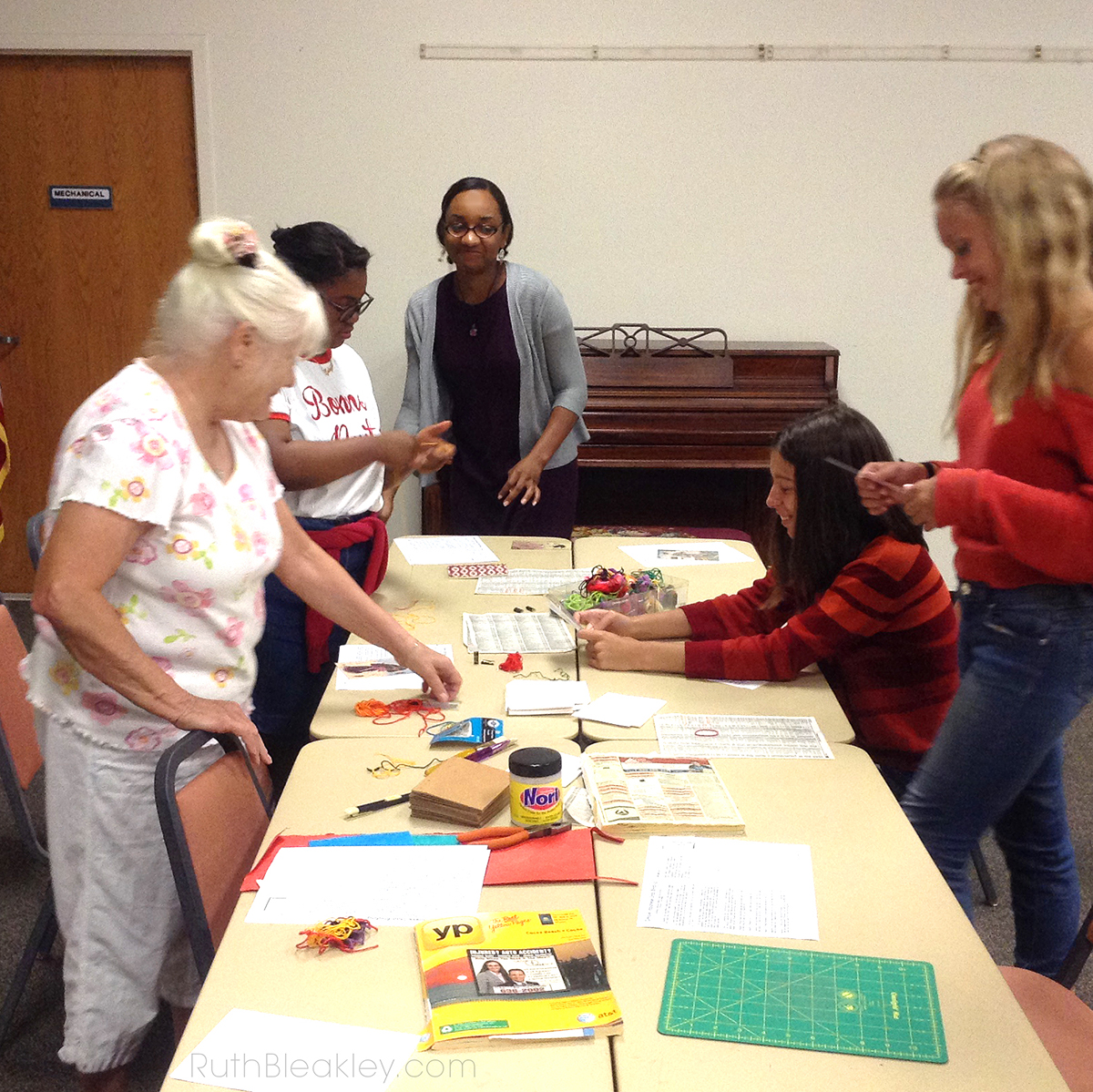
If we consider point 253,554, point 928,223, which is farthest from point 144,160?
point 253,554

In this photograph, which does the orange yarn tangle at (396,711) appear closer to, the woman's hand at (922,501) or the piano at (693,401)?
the woman's hand at (922,501)

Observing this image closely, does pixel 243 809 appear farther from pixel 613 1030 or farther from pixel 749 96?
pixel 749 96

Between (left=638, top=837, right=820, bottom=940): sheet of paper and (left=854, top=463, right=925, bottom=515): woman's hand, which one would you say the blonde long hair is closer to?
(left=854, top=463, right=925, bottom=515): woman's hand

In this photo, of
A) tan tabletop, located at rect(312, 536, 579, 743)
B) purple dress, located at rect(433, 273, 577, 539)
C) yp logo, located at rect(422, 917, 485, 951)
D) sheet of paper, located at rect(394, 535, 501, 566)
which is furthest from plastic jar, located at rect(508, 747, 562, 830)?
purple dress, located at rect(433, 273, 577, 539)

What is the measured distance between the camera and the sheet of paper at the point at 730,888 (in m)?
1.37

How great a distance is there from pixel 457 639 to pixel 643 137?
291 centimetres

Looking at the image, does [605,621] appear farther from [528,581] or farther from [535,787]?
[535,787]

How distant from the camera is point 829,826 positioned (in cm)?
162

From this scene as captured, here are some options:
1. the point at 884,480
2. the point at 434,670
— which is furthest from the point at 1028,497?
the point at 434,670

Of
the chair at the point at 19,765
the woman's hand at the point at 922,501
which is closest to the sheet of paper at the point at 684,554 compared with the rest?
the woman's hand at the point at 922,501

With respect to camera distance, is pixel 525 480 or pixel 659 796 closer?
pixel 659 796

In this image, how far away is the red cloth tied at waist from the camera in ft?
8.30

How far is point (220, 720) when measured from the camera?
163 centimetres

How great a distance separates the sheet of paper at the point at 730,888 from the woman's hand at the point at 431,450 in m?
1.27
